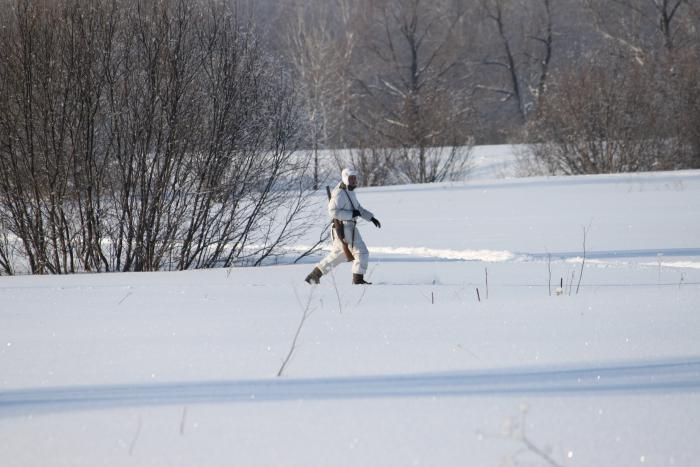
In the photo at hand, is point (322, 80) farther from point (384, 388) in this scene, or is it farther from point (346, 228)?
point (384, 388)

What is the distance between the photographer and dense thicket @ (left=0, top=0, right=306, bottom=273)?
445 inches

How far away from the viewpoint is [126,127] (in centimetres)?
1162

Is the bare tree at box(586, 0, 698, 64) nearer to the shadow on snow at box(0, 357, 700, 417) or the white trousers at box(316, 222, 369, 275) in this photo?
the white trousers at box(316, 222, 369, 275)

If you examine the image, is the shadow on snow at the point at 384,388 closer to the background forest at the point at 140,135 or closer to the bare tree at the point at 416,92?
the background forest at the point at 140,135

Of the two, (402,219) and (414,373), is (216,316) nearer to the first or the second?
(414,373)

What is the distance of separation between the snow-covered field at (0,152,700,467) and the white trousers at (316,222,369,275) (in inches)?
73.7

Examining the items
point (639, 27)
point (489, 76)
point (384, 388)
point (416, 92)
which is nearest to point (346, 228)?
point (384, 388)

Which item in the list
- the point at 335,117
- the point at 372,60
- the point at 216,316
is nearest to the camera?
the point at 216,316

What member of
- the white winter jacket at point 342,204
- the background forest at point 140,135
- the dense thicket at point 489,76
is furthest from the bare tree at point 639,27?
the white winter jacket at point 342,204

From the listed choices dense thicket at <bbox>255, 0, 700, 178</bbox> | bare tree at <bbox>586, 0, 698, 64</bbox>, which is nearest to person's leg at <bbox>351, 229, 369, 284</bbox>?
dense thicket at <bbox>255, 0, 700, 178</bbox>

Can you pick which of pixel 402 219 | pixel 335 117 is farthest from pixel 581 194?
pixel 335 117

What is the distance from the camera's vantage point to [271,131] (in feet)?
41.0

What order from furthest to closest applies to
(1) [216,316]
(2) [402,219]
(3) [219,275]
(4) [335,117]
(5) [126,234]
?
(4) [335,117], (2) [402,219], (5) [126,234], (3) [219,275], (1) [216,316]

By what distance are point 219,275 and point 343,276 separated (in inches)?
67.6
